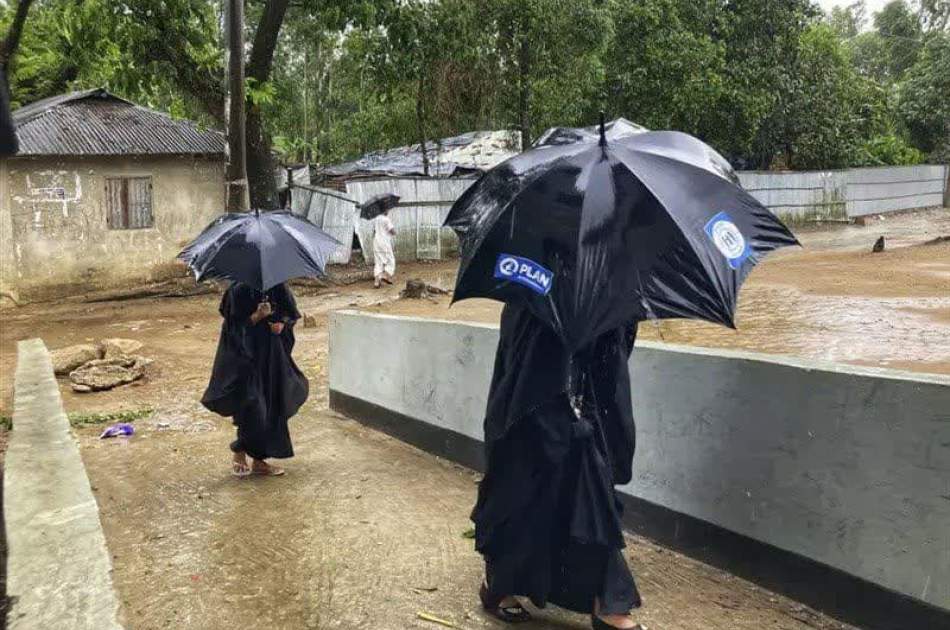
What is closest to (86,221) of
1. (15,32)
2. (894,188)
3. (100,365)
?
(100,365)

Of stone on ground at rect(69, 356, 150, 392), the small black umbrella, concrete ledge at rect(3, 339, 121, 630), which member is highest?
the small black umbrella

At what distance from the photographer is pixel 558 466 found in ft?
10.2

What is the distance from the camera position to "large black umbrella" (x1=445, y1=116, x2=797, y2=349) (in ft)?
8.93

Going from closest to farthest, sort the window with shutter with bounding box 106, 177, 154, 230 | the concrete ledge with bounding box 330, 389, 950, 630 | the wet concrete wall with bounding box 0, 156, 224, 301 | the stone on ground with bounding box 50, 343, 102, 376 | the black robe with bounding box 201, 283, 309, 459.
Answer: the concrete ledge with bounding box 330, 389, 950, 630 < the black robe with bounding box 201, 283, 309, 459 < the stone on ground with bounding box 50, 343, 102, 376 < the wet concrete wall with bounding box 0, 156, 224, 301 < the window with shutter with bounding box 106, 177, 154, 230

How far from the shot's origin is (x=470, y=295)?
9.52 ft

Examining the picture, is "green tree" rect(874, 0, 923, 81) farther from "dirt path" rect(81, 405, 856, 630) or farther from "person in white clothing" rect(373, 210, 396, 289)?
"dirt path" rect(81, 405, 856, 630)

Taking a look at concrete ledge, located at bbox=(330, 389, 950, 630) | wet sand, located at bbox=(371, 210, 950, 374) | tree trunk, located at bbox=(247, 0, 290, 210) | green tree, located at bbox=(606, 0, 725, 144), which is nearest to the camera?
concrete ledge, located at bbox=(330, 389, 950, 630)

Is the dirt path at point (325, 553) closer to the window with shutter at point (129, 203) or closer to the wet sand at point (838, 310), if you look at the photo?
the wet sand at point (838, 310)

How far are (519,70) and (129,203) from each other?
8.60 meters

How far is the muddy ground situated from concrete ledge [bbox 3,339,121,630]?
0.26 metres

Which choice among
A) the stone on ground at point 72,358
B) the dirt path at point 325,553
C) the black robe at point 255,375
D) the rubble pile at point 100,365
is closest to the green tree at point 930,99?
the rubble pile at point 100,365

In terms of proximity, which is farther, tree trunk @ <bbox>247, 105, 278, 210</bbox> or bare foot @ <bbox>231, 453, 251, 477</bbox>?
tree trunk @ <bbox>247, 105, 278, 210</bbox>

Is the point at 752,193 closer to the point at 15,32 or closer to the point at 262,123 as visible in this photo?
the point at 262,123

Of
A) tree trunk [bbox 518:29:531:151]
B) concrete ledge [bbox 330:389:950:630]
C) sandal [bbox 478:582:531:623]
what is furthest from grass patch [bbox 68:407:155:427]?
tree trunk [bbox 518:29:531:151]
